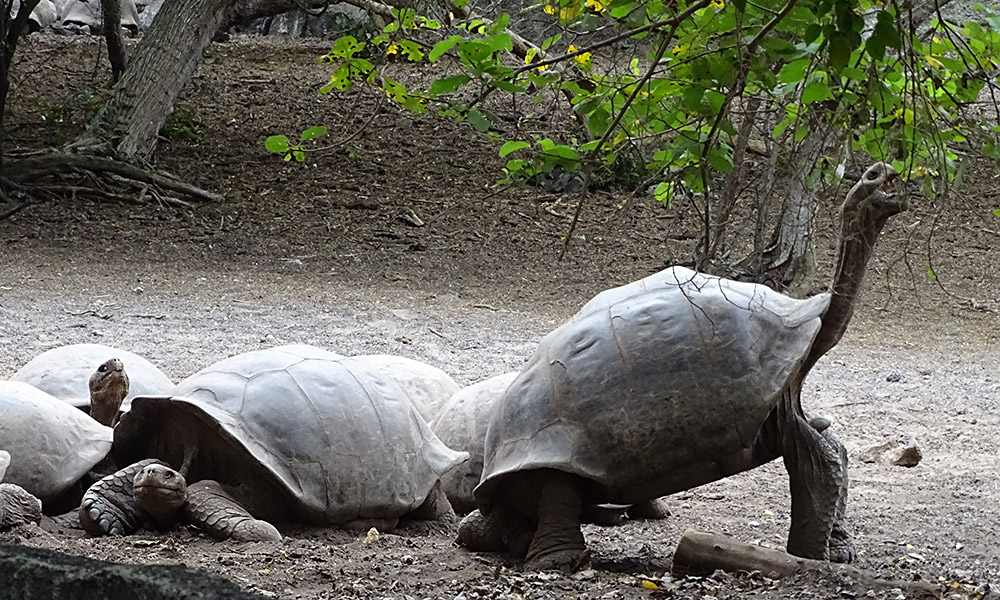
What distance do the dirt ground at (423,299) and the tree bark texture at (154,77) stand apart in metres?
0.65

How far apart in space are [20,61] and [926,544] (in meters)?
13.4

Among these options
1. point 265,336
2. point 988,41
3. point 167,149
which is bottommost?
point 265,336

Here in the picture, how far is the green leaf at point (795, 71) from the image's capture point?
8.62ft

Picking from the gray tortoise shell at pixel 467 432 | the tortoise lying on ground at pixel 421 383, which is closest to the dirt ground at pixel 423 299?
the gray tortoise shell at pixel 467 432

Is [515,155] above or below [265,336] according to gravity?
above

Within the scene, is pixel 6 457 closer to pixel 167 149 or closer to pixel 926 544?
pixel 926 544

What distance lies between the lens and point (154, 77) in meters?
11.4

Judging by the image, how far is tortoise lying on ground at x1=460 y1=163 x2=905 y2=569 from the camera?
3299 millimetres

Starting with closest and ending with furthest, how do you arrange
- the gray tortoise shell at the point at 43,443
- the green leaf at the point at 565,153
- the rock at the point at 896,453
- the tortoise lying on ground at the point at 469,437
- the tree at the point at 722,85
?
the tree at the point at 722,85
the green leaf at the point at 565,153
the gray tortoise shell at the point at 43,443
the tortoise lying on ground at the point at 469,437
the rock at the point at 896,453

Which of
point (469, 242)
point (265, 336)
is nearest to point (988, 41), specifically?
point (265, 336)

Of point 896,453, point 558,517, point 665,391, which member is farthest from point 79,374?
point 896,453

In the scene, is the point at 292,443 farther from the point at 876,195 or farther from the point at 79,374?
the point at 876,195

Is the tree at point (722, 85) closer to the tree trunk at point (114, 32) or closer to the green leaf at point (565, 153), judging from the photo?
the green leaf at point (565, 153)

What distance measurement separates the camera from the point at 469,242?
1084 centimetres
